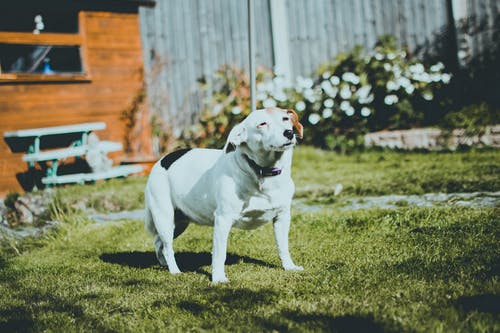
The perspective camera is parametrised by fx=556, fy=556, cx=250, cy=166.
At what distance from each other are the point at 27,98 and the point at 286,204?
22.4 ft

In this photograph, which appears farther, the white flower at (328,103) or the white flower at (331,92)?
the white flower at (331,92)

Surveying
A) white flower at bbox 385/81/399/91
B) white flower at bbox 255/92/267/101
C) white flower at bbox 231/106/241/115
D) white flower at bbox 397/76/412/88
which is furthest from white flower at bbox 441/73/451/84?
white flower at bbox 231/106/241/115

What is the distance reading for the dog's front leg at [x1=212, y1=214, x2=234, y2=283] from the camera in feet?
12.0

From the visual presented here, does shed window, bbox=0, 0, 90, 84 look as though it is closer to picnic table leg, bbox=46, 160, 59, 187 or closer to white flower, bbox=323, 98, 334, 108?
picnic table leg, bbox=46, 160, 59, 187

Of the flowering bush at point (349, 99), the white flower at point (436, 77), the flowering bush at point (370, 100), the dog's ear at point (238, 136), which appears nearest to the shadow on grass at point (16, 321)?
the dog's ear at point (238, 136)

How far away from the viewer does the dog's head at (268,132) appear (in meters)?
3.30

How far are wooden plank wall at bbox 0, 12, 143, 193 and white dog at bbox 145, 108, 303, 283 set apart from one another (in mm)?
5667

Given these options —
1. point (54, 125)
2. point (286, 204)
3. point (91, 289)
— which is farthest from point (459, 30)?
point (91, 289)

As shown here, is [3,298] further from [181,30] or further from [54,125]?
[181,30]

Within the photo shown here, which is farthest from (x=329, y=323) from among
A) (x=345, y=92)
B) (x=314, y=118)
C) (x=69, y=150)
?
(x=345, y=92)

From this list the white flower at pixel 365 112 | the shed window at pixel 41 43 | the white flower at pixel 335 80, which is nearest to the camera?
the shed window at pixel 41 43

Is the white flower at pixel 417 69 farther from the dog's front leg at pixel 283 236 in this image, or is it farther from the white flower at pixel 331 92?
the dog's front leg at pixel 283 236

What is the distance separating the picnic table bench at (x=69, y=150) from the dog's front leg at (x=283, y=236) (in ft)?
19.0

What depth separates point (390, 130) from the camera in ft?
32.6
